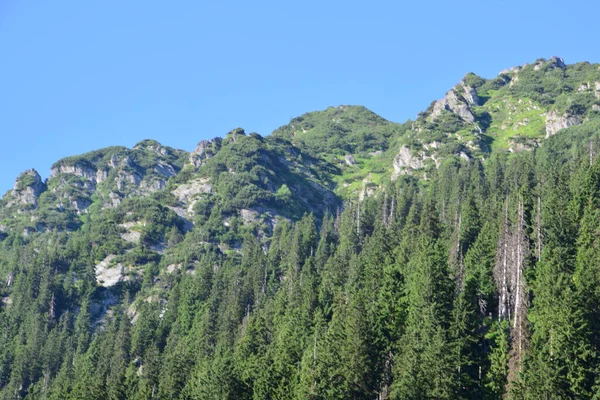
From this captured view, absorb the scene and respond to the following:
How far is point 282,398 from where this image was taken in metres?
78.8

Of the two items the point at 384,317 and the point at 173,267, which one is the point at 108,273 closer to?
the point at 173,267

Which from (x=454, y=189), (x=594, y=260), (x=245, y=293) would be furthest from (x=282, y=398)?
(x=454, y=189)

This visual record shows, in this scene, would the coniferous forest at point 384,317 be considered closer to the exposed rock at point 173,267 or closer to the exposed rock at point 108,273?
the exposed rock at point 173,267

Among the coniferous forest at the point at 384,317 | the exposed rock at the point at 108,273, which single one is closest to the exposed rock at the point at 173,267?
the coniferous forest at the point at 384,317

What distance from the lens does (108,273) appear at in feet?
623

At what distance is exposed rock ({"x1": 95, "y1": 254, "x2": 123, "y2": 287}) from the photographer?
7323 inches

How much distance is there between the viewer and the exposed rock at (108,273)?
186000mm

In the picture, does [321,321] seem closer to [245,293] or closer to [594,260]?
[594,260]

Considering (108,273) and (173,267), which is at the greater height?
(173,267)

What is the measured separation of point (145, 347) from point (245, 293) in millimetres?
24321

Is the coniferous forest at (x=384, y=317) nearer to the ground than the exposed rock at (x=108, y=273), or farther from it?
nearer to the ground

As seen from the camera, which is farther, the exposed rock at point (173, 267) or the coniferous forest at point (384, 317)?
the exposed rock at point (173, 267)

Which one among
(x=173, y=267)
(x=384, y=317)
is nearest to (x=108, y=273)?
(x=173, y=267)

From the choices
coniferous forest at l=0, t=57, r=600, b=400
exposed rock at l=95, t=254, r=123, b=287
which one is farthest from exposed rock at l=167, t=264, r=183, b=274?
exposed rock at l=95, t=254, r=123, b=287
